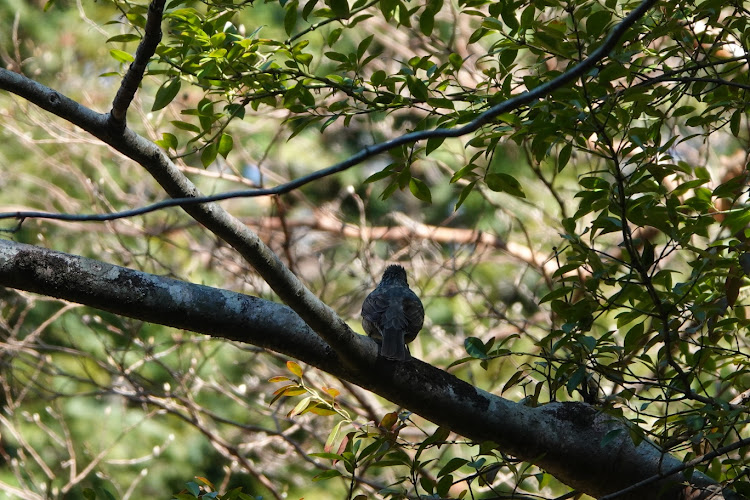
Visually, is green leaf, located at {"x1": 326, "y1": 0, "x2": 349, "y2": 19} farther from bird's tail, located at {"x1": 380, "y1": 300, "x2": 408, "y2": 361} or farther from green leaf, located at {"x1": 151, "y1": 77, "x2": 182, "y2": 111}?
bird's tail, located at {"x1": 380, "y1": 300, "x2": 408, "y2": 361}

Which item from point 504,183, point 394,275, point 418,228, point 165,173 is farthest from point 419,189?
point 418,228

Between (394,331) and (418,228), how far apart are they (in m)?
3.31

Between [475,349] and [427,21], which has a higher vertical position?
[427,21]

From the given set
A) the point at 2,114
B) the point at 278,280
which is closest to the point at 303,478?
the point at 2,114

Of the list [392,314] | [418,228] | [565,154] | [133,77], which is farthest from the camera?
[418,228]

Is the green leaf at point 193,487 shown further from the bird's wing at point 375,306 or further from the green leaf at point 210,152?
the bird's wing at point 375,306

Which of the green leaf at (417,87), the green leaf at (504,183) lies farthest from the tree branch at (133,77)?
the green leaf at (504,183)

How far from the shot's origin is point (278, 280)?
2252 millimetres

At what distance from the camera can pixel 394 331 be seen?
3391 millimetres

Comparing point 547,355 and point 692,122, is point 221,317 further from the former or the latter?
point 692,122

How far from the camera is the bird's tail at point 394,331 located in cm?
271

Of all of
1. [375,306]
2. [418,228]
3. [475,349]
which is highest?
[418,228]

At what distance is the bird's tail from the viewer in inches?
107

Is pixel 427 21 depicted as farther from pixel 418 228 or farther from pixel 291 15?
pixel 418 228
